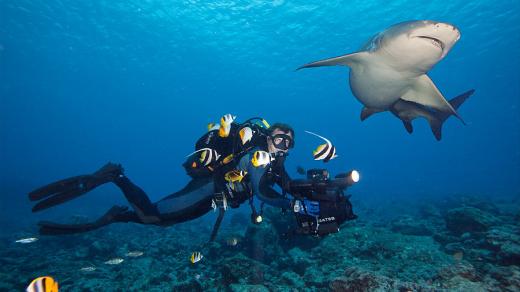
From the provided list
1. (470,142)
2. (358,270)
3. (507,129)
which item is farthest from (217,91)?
(470,142)

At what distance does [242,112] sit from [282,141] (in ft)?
184

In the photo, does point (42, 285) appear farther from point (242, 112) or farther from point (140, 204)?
point (242, 112)

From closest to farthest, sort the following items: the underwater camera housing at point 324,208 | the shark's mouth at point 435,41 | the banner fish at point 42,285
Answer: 1. the banner fish at point 42,285
2. the underwater camera housing at point 324,208
3. the shark's mouth at point 435,41

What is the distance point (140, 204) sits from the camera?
467cm

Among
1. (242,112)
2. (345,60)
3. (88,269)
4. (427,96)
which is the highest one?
(242,112)

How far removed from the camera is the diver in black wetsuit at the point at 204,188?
162 inches

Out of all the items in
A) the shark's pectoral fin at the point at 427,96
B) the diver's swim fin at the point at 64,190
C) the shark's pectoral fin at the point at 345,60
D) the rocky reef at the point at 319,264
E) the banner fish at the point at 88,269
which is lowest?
the rocky reef at the point at 319,264

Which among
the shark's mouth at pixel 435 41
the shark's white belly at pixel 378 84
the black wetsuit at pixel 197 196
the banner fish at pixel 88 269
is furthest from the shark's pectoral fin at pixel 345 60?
the banner fish at pixel 88 269

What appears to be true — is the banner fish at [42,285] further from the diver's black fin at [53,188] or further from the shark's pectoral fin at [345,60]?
the shark's pectoral fin at [345,60]

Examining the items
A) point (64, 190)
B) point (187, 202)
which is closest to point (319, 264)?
point (187, 202)

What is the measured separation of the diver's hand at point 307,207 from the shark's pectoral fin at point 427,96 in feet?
12.3

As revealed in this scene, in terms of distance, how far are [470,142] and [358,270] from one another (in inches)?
4954

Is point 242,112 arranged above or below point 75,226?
above

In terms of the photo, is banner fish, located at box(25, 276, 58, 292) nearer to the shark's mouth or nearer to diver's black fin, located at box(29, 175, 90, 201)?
diver's black fin, located at box(29, 175, 90, 201)
